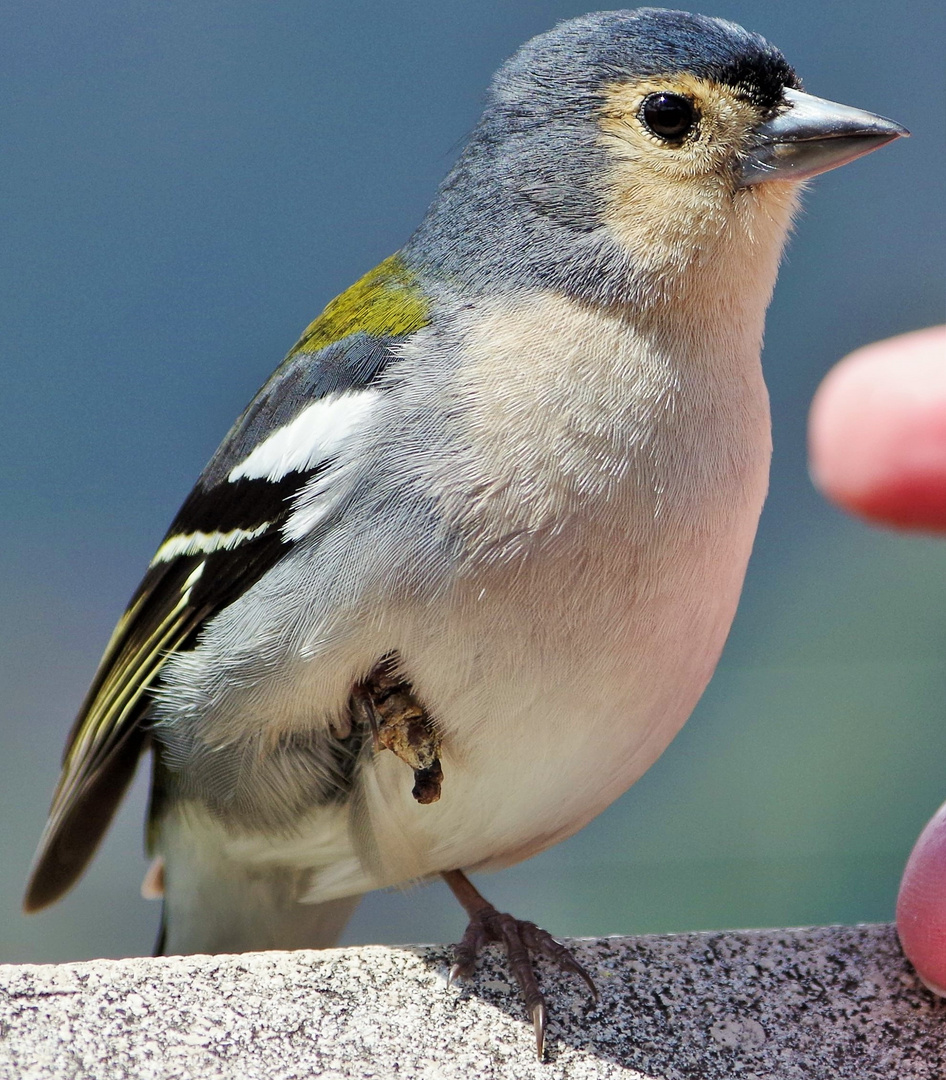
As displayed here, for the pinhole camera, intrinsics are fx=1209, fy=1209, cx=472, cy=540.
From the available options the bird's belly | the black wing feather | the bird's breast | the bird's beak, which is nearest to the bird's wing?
the black wing feather

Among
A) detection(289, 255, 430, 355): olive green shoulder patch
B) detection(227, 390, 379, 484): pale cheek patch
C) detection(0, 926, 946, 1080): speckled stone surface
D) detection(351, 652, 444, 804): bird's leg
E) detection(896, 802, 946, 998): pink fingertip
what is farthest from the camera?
detection(289, 255, 430, 355): olive green shoulder patch

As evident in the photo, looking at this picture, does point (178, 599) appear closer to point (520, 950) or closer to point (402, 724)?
point (402, 724)

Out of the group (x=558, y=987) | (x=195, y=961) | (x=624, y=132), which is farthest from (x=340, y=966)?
(x=624, y=132)

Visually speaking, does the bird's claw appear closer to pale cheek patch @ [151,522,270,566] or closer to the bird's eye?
pale cheek patch @ [151,522,270,566]

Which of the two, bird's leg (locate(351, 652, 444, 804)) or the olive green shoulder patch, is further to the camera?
the olive green shoulder patch

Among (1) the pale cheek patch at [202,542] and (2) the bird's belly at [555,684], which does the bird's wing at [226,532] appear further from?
(2) the bird's belly at [555,684]
